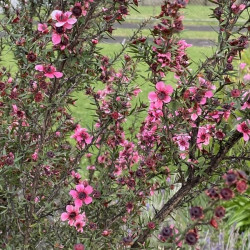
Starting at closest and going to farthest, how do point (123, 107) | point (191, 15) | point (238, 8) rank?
point (238, 8) → point (123, 107) → point (191, 15)

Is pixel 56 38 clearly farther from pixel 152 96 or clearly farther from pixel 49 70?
pixel 152 96

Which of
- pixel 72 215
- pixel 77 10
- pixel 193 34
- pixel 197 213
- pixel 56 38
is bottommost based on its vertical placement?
pixel 193 34

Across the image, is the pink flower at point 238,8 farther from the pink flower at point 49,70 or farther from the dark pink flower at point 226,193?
the dark pink flower at point 226,193

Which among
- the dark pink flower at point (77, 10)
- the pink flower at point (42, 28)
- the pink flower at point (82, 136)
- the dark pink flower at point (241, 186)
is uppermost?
the dark pink flower at point (77, 10)

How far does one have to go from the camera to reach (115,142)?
263 centimetres

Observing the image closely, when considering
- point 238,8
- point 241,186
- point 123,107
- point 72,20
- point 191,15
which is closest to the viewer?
point 241,186

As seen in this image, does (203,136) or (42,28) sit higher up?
(42,28)

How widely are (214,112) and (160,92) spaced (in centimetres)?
32

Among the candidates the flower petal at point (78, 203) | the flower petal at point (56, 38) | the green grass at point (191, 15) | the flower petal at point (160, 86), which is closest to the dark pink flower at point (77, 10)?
the flower petal at point (56, 38)

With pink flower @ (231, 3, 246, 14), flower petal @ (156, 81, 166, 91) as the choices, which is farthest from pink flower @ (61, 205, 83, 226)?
pink flower @ (231, 3, 246, 14)

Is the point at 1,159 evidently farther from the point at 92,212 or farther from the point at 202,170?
the point at 202,170

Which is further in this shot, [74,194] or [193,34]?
[193,34]

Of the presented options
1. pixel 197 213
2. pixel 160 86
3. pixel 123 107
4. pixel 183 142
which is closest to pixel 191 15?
pixel 123 107

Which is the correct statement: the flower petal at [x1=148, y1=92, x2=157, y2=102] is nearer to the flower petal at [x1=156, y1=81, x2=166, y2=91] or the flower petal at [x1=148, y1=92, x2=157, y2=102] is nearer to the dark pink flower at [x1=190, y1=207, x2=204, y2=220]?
the flower petal at [x1=156, y1=81, x2=166, y2=91]
